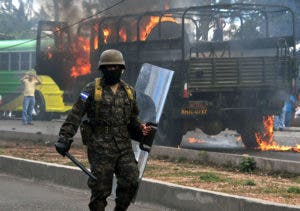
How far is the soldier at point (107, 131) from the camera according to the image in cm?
623

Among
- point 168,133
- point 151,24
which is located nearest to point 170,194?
point 168,133

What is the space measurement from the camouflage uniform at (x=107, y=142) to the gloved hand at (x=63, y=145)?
5 centimetres

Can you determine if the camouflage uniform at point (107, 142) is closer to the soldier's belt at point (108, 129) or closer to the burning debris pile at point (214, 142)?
the soldier's belt at point (108, 129)

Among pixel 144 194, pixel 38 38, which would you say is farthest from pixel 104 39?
pixel 144 194

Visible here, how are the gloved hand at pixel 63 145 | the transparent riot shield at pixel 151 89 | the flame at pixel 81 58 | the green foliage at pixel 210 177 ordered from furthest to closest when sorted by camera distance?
the flame at pixel 81 58
the green foliage at pixel 210 177
the transparent riot shield at pixel 151 89
the gloved hand at pixel 63 145

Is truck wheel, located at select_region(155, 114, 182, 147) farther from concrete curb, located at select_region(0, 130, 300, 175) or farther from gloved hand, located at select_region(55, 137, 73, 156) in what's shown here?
gloved hand, located at select_region(55, 137, 73, 156)

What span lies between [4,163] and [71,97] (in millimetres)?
5951

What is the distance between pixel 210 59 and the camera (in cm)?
1424

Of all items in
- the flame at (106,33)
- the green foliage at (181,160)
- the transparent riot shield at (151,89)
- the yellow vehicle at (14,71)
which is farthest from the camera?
the yellow vehicle at (14,71)

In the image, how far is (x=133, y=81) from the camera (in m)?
15.2

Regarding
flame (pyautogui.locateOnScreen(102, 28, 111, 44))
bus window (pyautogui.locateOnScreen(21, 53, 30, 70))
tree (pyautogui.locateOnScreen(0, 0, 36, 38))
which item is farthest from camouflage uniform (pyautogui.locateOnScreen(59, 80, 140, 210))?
tree (pyautogui.locateOnScreen(0, 0, 36, 38))

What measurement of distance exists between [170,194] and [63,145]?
2.40m

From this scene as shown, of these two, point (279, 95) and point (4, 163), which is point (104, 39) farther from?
point (4, 163)

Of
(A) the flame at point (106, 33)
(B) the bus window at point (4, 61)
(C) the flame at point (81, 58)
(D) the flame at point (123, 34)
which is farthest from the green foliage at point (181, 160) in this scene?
(B) the bus window at point (4, 61)
